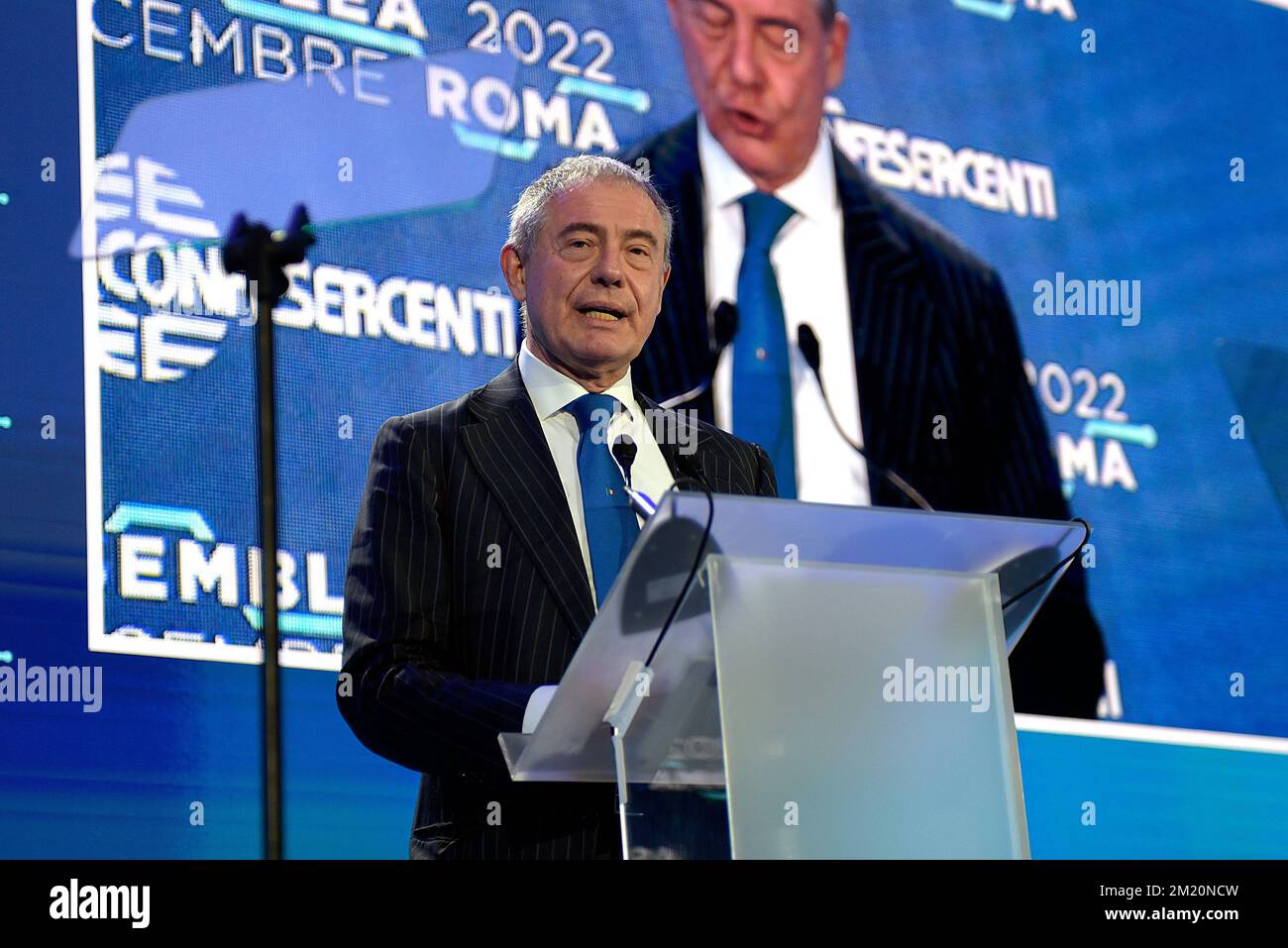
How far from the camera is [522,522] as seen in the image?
7.84ft

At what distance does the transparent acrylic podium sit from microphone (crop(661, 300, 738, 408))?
214 cm

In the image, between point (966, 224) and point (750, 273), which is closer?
point (750, 273)

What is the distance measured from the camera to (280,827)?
226 cm

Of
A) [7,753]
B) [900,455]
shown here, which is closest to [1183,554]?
[900,455]

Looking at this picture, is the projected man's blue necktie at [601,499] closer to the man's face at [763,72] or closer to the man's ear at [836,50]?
the man's face at [763,72]

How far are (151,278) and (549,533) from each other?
1.64 meters

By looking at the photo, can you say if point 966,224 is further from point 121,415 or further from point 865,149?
point 121,415

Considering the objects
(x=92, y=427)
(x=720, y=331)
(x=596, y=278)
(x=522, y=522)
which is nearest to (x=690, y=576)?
(x=522, y=522)

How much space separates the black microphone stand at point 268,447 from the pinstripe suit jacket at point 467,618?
0.13 m

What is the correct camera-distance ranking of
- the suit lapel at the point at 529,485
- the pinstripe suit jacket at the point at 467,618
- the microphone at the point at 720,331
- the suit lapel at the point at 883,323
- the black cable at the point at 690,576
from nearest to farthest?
the black cable at the point at 690,576, the pinstripe suit jacket at the point at 467,618, the suit lapel at the point at 529,485, the microphone at the point at 720,331, the suit lapel at the point at 883,323

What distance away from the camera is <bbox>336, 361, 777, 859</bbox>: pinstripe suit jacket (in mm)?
2162

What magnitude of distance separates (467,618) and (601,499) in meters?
0.29

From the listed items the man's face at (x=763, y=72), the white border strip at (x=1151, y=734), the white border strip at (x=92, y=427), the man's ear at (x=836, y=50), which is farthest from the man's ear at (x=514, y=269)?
the white border strip at (x=1151, y=734)

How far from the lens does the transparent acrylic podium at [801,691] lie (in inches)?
71.7
